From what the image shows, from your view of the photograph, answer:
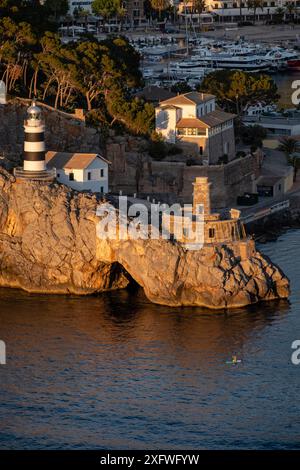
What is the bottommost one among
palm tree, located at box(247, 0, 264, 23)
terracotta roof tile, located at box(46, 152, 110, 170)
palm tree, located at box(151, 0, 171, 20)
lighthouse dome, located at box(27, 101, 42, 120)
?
palm tree, located at box(247, 0, 264, 23)

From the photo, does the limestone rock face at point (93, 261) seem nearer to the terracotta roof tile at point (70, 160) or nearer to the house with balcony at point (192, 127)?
the terracotta roof tile at point (70, 160)

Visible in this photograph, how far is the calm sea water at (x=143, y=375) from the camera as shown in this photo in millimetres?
58094

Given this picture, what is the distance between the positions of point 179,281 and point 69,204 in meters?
6.14

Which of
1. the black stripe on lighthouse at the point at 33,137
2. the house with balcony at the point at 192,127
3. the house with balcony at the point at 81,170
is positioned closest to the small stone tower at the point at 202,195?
the house with balcony at the point at 81,170

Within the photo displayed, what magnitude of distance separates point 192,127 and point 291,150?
11551 millimetres

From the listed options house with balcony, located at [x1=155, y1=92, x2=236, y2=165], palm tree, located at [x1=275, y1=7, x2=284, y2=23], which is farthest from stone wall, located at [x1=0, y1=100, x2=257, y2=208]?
palm tree, located at [x1=275, y1=7, x2=284, y2=23]

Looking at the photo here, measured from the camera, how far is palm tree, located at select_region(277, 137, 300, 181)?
93.6m

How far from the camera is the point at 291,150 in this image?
317 ft

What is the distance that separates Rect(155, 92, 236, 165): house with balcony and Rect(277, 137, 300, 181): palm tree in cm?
629

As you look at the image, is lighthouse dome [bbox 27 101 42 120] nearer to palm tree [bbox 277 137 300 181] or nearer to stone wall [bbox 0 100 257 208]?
stone wall [bbox 0 100 257 208]

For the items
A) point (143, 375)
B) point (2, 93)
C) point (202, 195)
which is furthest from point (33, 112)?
point (143, 375)

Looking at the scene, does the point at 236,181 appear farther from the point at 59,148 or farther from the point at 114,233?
the point at 114,233

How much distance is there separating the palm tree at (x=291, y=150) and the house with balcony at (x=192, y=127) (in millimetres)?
6287

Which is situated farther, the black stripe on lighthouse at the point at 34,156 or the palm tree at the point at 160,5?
the palm tree at the point at 160,5
